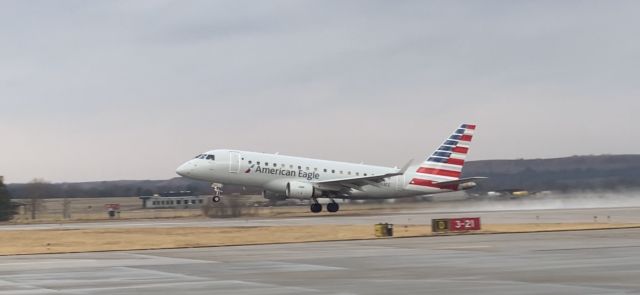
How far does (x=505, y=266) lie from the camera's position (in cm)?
2089

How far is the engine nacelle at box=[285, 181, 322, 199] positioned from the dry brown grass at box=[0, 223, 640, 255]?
1472 centimetres

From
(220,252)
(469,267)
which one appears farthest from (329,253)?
(469,267)

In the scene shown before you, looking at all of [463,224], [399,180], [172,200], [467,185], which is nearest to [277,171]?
[399,180]

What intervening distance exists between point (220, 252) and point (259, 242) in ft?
18.2

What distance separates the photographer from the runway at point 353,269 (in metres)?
17.0

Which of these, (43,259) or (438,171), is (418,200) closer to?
(438,171)

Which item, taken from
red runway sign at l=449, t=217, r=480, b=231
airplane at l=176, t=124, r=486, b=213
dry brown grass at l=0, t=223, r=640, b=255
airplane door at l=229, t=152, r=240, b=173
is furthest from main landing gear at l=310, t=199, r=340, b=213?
red runway sign at l=449, t=217, r=480, b=231

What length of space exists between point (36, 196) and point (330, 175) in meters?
44.6

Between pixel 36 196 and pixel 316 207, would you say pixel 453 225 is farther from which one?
pixel 36 196

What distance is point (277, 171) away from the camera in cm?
5959

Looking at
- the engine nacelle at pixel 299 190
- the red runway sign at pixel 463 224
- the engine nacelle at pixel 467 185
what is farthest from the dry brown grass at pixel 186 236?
the engine nacelle at pixel 467 185

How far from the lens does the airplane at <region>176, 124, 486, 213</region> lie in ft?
193

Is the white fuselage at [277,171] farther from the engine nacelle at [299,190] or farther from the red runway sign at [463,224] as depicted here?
the red runway sign at [463,224]

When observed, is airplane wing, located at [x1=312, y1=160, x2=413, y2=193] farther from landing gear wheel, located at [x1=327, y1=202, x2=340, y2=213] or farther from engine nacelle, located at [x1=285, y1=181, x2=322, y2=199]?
landing gear wheel, located at [x1=327, y1=202, x2=340, y2=213]
